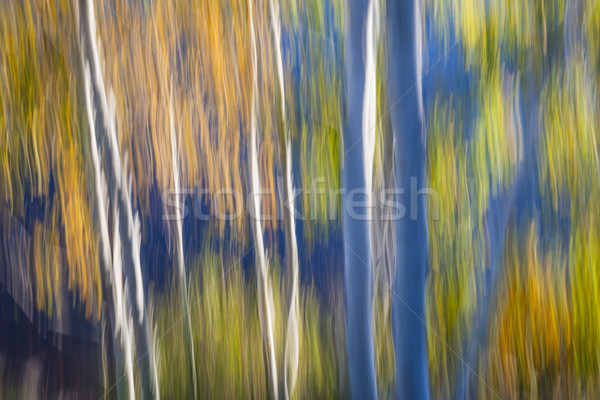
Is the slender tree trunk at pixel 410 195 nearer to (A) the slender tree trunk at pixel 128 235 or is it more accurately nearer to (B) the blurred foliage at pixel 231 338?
(B) the blurred foliage at pixel 231 338

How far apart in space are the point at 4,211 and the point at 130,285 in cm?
24

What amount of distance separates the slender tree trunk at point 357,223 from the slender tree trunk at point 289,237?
83 millimetres

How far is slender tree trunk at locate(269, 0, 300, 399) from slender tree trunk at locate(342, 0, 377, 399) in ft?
0.27

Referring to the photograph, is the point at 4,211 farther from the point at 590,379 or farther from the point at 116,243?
the point at 590,379

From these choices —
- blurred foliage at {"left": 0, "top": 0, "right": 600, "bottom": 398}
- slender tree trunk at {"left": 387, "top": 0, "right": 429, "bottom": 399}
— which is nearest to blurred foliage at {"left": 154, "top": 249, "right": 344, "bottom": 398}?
blurred foliage at {"left": 0, "top": 0, "right": 600, "bottom": 398}

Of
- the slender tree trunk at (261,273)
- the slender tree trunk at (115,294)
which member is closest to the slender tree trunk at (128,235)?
the slender tree trunk at (115,294)

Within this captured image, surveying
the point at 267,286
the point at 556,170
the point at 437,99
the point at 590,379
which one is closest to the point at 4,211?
the point at 267,286

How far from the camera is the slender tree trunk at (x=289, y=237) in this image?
67 cm

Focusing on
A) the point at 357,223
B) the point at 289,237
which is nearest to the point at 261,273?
the point at 289,237

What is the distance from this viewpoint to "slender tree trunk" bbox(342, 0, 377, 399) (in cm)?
67

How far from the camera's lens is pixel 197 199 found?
687mm

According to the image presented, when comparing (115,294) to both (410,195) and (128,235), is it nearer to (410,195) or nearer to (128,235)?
(128,235)

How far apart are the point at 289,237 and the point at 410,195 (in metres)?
0.20

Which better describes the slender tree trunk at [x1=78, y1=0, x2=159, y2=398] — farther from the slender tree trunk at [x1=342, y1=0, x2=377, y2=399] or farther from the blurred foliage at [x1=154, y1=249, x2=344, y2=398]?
the slender tree trunk at [x1=342, y1=0, x2=377, y2=399]
